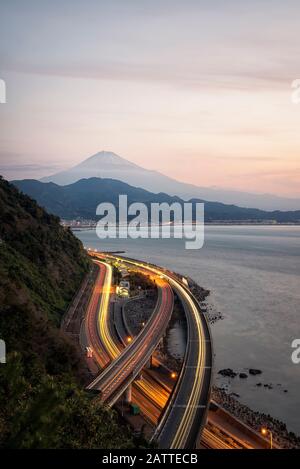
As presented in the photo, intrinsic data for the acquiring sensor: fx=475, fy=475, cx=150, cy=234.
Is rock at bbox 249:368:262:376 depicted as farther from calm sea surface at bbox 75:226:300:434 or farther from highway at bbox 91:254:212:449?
highway at bbox 91:254:212:449

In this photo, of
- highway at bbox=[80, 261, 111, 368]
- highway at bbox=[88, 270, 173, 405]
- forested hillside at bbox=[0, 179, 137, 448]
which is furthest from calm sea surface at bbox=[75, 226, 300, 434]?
forested hillside at bbox=[0, 179, 137, 448]

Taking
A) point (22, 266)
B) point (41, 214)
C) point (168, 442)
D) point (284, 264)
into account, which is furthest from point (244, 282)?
point (168, 442)

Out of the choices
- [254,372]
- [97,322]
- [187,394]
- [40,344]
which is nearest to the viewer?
[187,394]

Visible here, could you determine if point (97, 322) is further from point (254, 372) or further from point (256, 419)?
point (256, 419)

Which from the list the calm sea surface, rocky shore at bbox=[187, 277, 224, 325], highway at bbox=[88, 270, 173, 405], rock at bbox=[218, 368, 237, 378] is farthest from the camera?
rocky shore at bbox=[187, 277, 224, 325]

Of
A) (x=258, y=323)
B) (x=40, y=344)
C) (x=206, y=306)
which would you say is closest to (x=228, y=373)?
(x=40, y=344)

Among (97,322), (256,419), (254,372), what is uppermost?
(97,322)

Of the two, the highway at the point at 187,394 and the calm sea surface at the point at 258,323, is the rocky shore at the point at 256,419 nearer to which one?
the calm sea surface at the point at 258,323

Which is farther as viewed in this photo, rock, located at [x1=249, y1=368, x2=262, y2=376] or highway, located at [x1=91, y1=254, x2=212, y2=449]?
rock, located at [x1=249, y1=368, x2=262, y2=376]

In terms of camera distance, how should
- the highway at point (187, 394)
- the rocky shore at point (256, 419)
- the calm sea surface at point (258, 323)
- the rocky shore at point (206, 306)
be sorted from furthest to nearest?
the rocky shore at point (206, 306)
the calm sea surface at point (258, 323)
the rocky shore at point (256, 419)
the highway at point (187, 394)

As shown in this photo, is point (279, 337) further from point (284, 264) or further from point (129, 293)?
point (284, 264)

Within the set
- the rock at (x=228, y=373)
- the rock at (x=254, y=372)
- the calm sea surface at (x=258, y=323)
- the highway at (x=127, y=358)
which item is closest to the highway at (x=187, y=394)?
the highway at (x=127, y=358)
